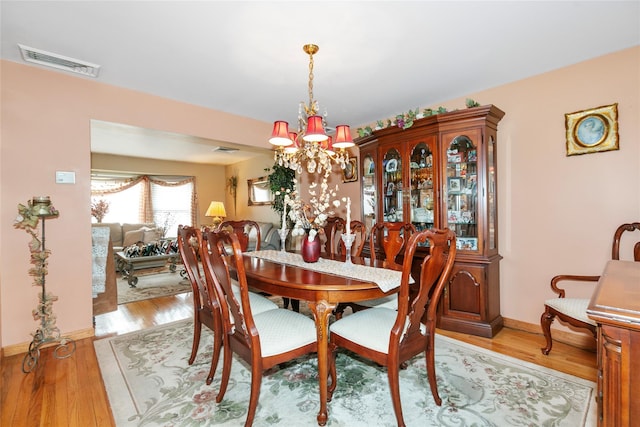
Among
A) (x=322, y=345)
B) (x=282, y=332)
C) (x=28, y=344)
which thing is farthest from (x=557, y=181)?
(x=28, y=344)

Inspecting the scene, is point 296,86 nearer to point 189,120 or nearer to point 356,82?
point 356,82

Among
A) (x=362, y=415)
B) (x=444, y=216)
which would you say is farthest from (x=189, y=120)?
(x=362, y=415)

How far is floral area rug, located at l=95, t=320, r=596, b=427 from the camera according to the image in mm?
1634

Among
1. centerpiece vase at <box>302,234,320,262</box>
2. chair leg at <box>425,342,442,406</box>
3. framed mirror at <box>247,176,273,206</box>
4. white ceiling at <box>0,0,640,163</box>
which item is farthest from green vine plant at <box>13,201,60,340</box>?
framed mirror at <box>247,176,273,206</box>

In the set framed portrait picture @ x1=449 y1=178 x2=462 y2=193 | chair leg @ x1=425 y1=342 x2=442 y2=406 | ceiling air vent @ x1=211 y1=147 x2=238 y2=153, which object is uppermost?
ceiling air vent @ x1=211 y1=147 x2=238 y2=153

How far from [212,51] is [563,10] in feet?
7.77

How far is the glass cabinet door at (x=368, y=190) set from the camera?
12.2 feet

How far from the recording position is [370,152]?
3678 millimetres

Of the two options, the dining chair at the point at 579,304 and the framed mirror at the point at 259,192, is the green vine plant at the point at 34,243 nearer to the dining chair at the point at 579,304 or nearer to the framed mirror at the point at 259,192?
the dining chair at the point at 579,304

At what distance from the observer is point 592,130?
95.1 inches

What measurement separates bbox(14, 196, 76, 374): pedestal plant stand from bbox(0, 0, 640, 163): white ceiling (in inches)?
42.6

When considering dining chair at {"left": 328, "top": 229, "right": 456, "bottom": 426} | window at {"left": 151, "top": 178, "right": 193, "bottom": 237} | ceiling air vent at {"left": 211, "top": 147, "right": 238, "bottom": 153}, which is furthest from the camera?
window at {"left": 151, "top": 178, "right": 193, "bottom": 237}

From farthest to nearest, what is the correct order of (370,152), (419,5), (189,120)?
(370,152) < (189,120) < (419,5)

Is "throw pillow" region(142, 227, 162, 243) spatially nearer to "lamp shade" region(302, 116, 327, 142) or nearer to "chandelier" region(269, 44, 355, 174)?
"chandelier" region(269, 44, 355, 174)
